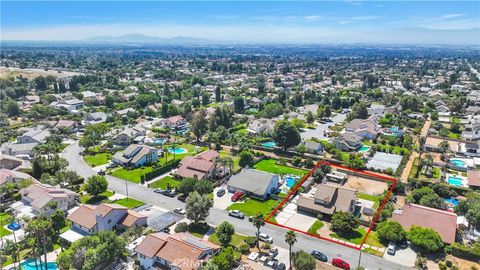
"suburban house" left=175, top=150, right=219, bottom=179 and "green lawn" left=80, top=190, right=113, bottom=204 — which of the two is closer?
"green lawn" left=80, top=190, right=113, bottom=204

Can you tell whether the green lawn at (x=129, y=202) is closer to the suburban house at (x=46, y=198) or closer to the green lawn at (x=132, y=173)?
the suburban house at (x=46, y=198)

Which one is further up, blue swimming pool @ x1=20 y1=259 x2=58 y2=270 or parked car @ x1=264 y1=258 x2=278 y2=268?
parked car @ x1=264 y1=258 x2=278 y2=268

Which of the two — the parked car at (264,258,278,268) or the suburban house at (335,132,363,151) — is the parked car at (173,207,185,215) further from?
the suburban house at (335,132,363,151)

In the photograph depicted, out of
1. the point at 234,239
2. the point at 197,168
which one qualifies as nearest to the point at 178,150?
the point at 197,168

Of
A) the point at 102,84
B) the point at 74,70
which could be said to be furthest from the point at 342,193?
the point at 74,70

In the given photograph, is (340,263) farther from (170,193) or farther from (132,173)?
(132,173)

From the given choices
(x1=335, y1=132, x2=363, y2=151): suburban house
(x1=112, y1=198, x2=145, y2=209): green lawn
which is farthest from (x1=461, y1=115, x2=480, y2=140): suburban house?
(x1=112, y1=198, x2=145, y2=209): green lawn

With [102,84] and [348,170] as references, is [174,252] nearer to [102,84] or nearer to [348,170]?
[348,170]
